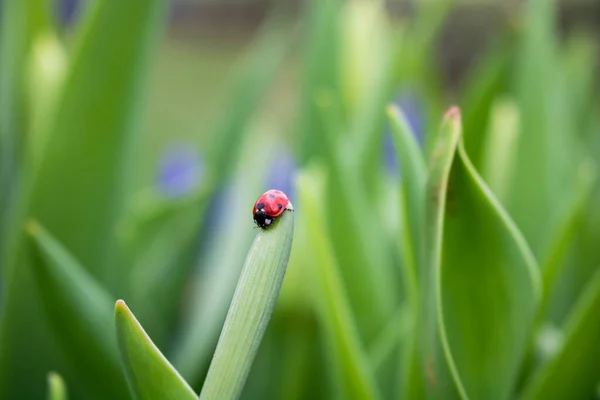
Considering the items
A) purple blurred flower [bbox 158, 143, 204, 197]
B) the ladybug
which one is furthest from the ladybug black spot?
purple blurred flower [bbox 158, 143, 204, 197]

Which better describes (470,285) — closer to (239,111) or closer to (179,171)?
(239,111)

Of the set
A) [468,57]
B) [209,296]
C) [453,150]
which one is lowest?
[468,57]

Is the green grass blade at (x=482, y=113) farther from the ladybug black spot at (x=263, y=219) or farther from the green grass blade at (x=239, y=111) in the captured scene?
the ladybug black spot at (x=263, y=219)

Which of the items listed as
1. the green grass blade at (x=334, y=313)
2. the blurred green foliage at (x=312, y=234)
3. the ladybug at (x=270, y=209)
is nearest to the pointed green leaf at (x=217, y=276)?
Result: the blurred green foliage at (x=312, y=234)

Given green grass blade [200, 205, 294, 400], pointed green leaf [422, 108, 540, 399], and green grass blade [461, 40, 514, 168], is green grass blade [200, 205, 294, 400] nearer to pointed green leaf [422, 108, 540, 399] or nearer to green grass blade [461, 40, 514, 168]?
pointed green leaf [422, 108, 540, 399]

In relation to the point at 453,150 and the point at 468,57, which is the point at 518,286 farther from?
the point at 468,57

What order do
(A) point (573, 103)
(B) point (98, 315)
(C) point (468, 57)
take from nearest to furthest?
(B) point (98, 315), (A) point (573, 103), (C) point (468, 57)

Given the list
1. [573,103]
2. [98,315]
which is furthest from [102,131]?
[573,103]
